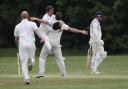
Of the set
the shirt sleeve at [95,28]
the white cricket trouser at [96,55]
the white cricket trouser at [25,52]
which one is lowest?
the white cricket trouser at [96,55]

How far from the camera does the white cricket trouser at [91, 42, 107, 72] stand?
27.4 metres

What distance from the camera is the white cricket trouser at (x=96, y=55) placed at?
27.4 m

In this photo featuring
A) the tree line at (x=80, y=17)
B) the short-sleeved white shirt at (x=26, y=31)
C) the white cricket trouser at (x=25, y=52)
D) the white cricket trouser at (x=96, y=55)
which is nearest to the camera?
the white cricket trouser at (x=25, y=52)

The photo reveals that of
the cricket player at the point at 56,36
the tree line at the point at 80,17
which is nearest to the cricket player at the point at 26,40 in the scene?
the cricket player at the point at 56,36

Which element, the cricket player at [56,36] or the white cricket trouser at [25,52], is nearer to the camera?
the white cricket trouser at [25,52]

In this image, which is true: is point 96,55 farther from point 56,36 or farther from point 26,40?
point 26,40

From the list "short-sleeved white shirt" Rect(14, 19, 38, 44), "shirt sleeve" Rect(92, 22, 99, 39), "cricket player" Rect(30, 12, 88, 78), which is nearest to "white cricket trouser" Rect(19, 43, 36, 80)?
"short-sleeved white shirt" Rect(14, 19, 38, 44)

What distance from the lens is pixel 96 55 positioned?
27609mm

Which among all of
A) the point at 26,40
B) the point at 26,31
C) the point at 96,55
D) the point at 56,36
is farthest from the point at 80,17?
the point at 26,40

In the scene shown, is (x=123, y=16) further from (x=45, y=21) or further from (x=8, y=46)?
(x=45, y=21)

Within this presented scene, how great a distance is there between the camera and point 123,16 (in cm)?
6231

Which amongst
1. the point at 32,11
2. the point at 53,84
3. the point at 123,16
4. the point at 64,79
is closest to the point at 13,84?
the point at 53,84

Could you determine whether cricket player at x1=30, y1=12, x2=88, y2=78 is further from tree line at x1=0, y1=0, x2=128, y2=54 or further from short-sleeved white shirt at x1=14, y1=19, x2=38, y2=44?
tree line at x1=0, y1=0, x2=128, y2=54

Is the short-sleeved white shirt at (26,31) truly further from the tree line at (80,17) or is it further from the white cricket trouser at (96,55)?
the tree line at (80,17)
